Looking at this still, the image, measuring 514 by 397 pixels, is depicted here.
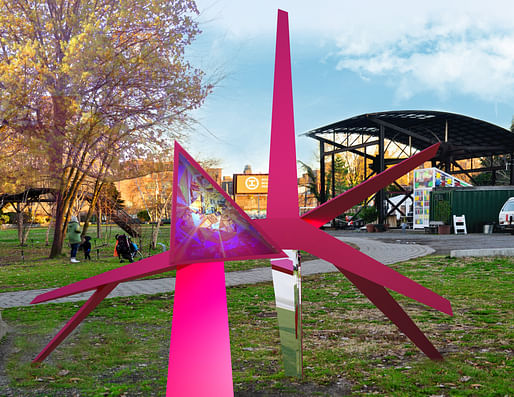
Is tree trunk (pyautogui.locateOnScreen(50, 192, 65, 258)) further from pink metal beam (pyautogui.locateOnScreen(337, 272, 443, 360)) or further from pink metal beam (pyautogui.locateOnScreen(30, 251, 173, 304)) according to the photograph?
pink metal beam (pyautogui.locateOnScreen(337, 272, 443, 360))

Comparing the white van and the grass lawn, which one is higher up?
the white van

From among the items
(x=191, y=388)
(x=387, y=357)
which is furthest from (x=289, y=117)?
(x=387, y=357)

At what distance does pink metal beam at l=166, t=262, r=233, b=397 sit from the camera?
2.69m

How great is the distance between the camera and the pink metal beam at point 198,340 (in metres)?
2.69

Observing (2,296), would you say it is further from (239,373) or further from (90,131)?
(239,373)

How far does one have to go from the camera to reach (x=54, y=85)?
11.2 meters

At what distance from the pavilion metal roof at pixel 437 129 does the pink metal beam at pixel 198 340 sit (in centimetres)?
2740

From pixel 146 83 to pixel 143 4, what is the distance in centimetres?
211

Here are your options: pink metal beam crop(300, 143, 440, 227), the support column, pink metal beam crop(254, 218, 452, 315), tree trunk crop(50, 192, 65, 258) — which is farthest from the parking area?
tree trunk crop(50, 192, 65, 258)

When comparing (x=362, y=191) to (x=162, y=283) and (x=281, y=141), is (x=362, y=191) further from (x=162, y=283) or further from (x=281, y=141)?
Result: (x=162, y=283)

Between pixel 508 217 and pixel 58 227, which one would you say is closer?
pixel 58 227

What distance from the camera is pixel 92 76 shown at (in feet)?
36.9

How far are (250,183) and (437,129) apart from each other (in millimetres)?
19406

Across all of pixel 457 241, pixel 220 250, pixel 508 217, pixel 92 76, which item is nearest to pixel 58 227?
pixel 92 76
